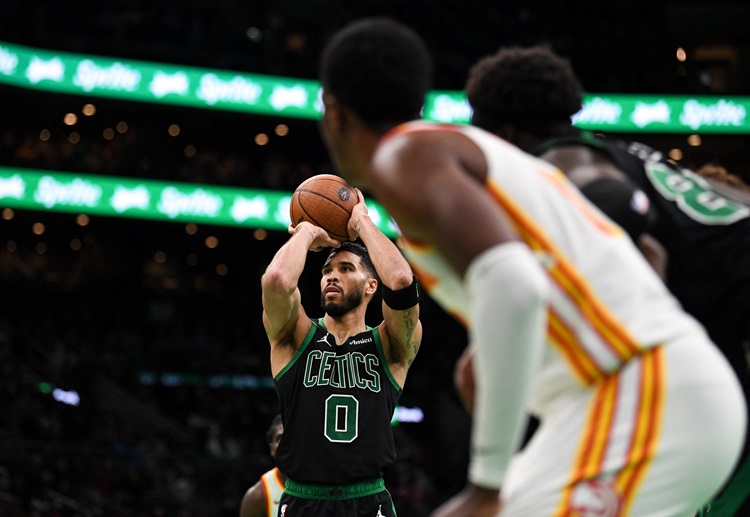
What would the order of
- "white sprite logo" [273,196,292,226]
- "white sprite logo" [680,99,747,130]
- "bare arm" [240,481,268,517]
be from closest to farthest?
"bare arm" [240,481,268,517], "white sprite logo" [273,196,292,226], "white sprite logo" [680,99,747,130]

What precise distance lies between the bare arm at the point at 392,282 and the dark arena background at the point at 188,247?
1040cm

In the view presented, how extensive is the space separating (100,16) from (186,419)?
10.9 m

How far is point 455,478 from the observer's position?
69.8 ft

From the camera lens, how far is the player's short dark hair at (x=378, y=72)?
2525 mm

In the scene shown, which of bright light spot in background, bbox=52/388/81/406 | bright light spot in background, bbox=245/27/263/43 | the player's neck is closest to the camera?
the player's neck

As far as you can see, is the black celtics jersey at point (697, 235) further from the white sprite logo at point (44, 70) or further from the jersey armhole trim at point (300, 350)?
the white sprite logo at point (44, 70)

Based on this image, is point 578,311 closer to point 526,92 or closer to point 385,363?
point 526,92

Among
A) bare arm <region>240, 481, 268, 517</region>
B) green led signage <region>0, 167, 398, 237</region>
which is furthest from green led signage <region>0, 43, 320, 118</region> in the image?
bare arm <region>240, 481, 268, 517</region>

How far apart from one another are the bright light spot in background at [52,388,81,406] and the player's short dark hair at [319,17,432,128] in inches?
674

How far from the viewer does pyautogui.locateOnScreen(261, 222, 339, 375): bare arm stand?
18.3 ft

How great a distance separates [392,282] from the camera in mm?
5617

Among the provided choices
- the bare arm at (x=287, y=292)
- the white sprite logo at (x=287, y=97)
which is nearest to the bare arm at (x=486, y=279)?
the bare arm at (x=287, y=292)

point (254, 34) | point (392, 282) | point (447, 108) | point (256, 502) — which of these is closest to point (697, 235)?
point (392, 282)

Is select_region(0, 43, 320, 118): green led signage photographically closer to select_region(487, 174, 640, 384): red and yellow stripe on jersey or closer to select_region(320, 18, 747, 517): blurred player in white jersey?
select_region(320, 18, 747, 517): blurred player in white jersey
